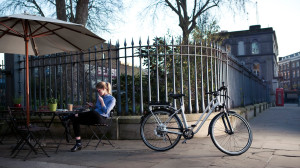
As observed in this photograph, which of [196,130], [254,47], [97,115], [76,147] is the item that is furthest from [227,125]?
[254,47]

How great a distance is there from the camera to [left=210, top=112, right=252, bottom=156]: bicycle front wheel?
4590mm

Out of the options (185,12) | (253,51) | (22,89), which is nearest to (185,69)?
(22,89)

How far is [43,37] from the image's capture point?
6566mm

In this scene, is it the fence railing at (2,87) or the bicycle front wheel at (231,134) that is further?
the fence railing at (2,87)

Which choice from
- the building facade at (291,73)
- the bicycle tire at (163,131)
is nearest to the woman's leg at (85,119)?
the bicycle tire at (163,131)

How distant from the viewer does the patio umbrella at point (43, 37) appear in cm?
580

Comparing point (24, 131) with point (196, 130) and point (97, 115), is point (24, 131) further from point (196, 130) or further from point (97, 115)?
point (196, 130)

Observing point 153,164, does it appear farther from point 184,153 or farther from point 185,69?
point 185,69

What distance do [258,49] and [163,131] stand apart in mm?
46965

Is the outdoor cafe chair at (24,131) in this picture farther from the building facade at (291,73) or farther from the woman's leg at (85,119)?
the building facade at (291,73)

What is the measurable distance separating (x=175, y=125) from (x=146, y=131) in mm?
569

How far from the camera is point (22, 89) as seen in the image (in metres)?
8.52

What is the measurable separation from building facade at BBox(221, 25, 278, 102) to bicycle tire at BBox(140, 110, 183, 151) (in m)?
43.4

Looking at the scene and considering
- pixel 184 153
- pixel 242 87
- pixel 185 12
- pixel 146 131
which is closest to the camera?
pixel 184 153
